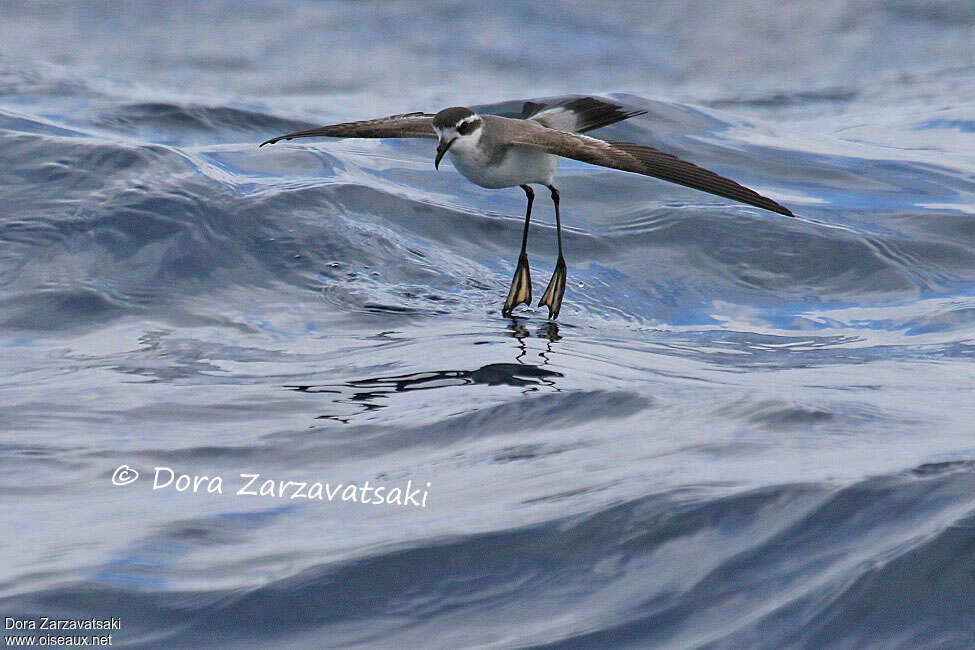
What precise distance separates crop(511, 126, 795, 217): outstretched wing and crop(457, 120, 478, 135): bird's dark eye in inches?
10.6

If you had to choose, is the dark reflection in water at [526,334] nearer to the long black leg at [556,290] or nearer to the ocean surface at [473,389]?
the ocean surface at [473,389]

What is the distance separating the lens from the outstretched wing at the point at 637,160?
19.9ft

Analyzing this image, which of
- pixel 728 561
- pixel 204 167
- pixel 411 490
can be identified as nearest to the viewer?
pixel 728 561

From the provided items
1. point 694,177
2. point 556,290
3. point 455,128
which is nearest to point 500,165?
point 455,128

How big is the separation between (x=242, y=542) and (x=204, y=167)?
242 inches

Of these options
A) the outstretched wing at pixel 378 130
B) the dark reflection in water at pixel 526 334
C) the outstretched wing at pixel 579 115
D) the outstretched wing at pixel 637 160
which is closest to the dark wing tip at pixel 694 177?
the outstretched wing at pixel 637 160

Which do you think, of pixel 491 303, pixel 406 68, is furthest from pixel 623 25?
pixel 491 303

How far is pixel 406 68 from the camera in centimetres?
1877

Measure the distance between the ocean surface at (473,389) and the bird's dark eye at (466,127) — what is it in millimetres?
1039

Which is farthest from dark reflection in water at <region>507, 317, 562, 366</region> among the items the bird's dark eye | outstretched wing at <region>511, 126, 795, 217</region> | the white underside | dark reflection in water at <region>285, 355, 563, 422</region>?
the bird's dark eye

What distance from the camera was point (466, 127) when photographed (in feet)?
24.3

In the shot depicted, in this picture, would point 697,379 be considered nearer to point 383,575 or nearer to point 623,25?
point 383,575

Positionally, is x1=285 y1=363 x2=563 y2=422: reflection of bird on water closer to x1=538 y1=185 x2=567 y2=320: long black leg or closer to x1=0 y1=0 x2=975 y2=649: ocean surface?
x1=0 y1=0 x2=975 y2=649: ocean surface

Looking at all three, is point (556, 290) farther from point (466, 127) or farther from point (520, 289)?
point (466, 127)
